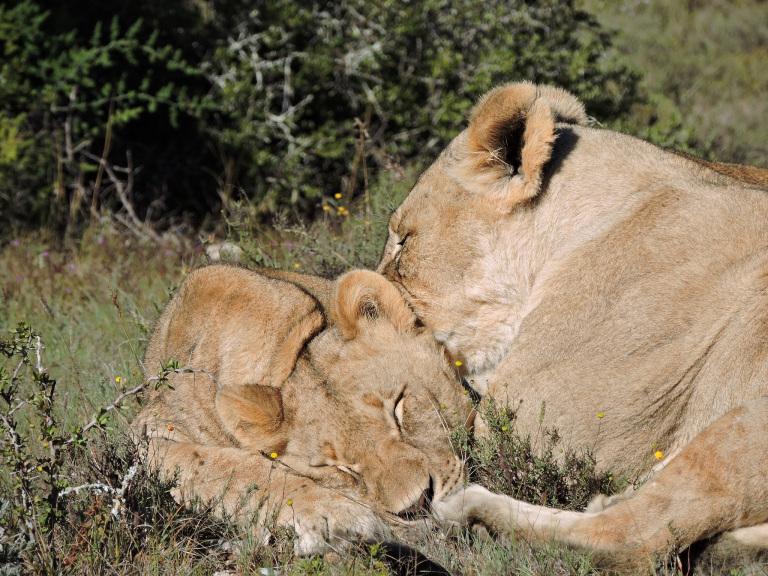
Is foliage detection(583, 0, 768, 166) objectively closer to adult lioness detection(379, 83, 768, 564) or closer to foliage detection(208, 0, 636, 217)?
foliage detection(208, 0, 636, 217)

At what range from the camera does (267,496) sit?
3988 mm

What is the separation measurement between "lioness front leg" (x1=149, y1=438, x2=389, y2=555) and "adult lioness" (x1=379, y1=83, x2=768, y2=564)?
1.40 ft

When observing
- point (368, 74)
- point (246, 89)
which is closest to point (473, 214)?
point (368, 74)

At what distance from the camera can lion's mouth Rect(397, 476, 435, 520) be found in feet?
12.5

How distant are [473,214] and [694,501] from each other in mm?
1659

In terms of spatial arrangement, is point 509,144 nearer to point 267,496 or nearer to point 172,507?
point 267,496

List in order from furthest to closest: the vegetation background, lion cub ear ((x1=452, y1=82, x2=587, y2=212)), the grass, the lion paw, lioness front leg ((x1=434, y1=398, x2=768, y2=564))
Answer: the vegetation background, lion cub ear ((x1=452, y1=82, x2=587, y2=212)), the lion paw, the grass, lioness front leg ((x1=434, y1=398, x2=768, y2=564))

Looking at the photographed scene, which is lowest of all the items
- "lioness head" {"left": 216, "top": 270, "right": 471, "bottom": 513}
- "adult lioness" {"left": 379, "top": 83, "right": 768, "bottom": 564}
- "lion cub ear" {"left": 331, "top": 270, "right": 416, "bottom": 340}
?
"lioness head" {"left": 216, "top": 270, "right": 471, "bottom": 513}

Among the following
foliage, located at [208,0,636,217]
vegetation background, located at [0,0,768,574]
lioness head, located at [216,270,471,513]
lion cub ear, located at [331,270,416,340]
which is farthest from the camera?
foliage, located at [208,0,636,217]

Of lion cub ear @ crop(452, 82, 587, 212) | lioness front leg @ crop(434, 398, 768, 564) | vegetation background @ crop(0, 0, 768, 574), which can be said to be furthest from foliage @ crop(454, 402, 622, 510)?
vegetation background @ crop(0, 0, 768, 574)

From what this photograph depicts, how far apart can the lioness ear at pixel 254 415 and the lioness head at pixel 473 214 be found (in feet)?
2.61

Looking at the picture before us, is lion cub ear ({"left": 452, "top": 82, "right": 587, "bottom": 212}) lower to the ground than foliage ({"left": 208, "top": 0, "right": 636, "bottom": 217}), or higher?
higher

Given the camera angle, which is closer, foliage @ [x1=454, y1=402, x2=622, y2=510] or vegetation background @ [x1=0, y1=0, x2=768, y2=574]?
foliage @ [x1=454, y1=402, x2=622, y2=510]

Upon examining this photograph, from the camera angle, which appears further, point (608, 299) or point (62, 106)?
point (62, 106)
